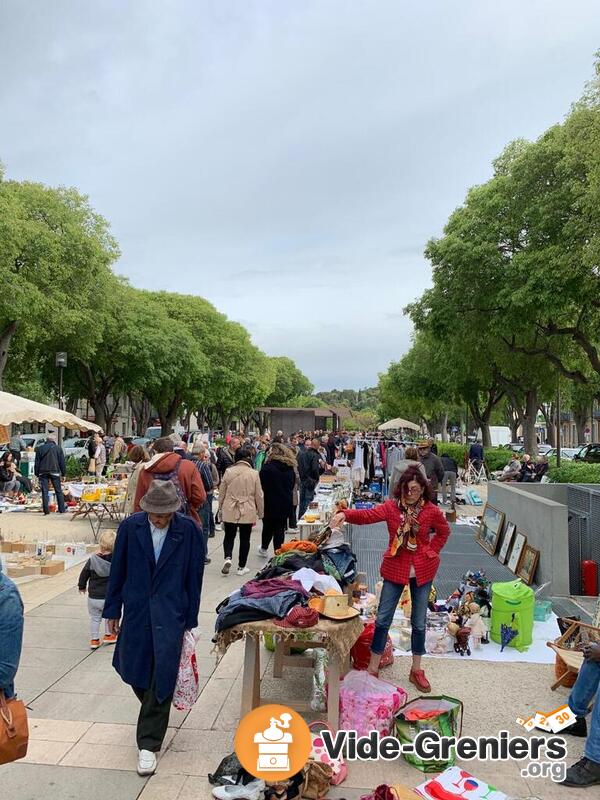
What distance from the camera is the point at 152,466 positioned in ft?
20.1

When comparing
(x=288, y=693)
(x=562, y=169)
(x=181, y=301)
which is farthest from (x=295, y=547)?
(x=181, y=301)

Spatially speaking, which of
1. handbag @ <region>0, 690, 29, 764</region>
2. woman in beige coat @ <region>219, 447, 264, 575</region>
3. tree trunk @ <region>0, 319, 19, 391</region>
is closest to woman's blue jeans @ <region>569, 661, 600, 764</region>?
handbag @ <region>0, 690, 29, 764</region>

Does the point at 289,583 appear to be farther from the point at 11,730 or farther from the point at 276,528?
the point at 276,528

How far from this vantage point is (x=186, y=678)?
3.88 metres

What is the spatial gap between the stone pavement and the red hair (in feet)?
5.11

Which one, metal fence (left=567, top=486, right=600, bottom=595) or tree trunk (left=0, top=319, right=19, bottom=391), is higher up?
tree trunk (left=0, top=319, right=19, bottom=391)

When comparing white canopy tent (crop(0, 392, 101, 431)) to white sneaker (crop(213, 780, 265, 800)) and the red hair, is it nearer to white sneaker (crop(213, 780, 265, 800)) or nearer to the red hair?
the red hair

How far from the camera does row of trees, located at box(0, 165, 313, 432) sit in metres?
25.4

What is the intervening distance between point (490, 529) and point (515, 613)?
503 cm

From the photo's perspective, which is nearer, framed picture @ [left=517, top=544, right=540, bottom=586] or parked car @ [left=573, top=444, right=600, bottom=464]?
framed picture @ [left=517, top=544, right=540, bottom=586]

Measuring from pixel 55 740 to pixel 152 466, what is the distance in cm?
251

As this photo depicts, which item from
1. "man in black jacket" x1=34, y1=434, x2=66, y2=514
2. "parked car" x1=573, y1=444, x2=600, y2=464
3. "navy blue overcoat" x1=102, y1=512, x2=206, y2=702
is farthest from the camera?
"parked car" x1=573, y1=444, x2=600, y2=464

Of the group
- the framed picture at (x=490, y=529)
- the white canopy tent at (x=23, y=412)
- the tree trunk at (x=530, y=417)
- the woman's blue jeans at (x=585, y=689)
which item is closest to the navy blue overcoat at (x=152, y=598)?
the woman's blue jeans at (x=585, y=689)

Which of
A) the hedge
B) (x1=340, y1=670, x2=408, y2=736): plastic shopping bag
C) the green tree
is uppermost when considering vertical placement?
the green tree
